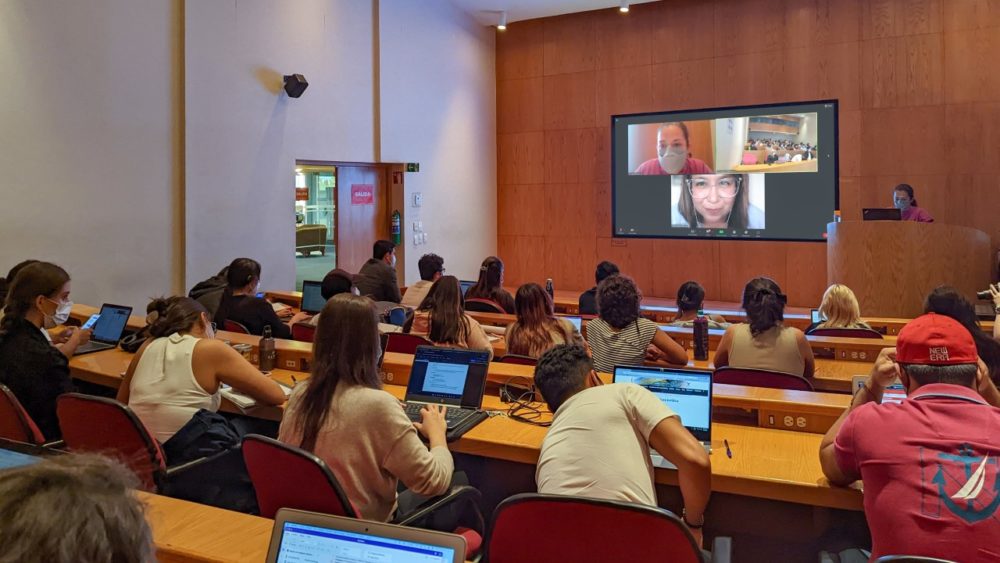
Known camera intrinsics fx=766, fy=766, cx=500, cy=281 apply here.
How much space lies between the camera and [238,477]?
3131 millimetres

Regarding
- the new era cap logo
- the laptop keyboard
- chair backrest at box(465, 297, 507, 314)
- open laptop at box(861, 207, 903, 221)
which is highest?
open laptop at box(861, 207, 903, 221)

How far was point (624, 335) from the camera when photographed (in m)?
4.09

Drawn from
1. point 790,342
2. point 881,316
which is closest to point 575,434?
point 790,342

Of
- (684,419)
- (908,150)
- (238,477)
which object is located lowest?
(238,477)

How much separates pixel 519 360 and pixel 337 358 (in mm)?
1700

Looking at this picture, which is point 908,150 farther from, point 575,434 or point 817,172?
point 575,434

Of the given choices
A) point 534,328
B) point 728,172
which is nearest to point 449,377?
point 534,328

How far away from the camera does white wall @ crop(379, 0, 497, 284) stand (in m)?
9.75

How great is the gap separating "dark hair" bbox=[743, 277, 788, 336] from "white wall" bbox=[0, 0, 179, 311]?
5.65m

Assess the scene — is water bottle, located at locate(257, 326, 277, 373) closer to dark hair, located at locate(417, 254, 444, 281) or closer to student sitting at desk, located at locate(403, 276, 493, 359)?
student sitting at desk, located at locate(403, 276, 493, 359)

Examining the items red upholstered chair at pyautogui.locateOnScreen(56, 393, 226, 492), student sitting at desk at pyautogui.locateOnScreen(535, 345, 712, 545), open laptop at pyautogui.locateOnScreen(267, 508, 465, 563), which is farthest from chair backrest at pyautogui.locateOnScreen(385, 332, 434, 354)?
open laptop at pyautogui.locateOnScreen(267, 508, 465, 563)

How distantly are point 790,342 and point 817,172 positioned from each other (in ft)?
20.4

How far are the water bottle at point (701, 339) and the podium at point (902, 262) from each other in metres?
3.23

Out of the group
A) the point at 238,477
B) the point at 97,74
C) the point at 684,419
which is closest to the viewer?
the point at 684,419
